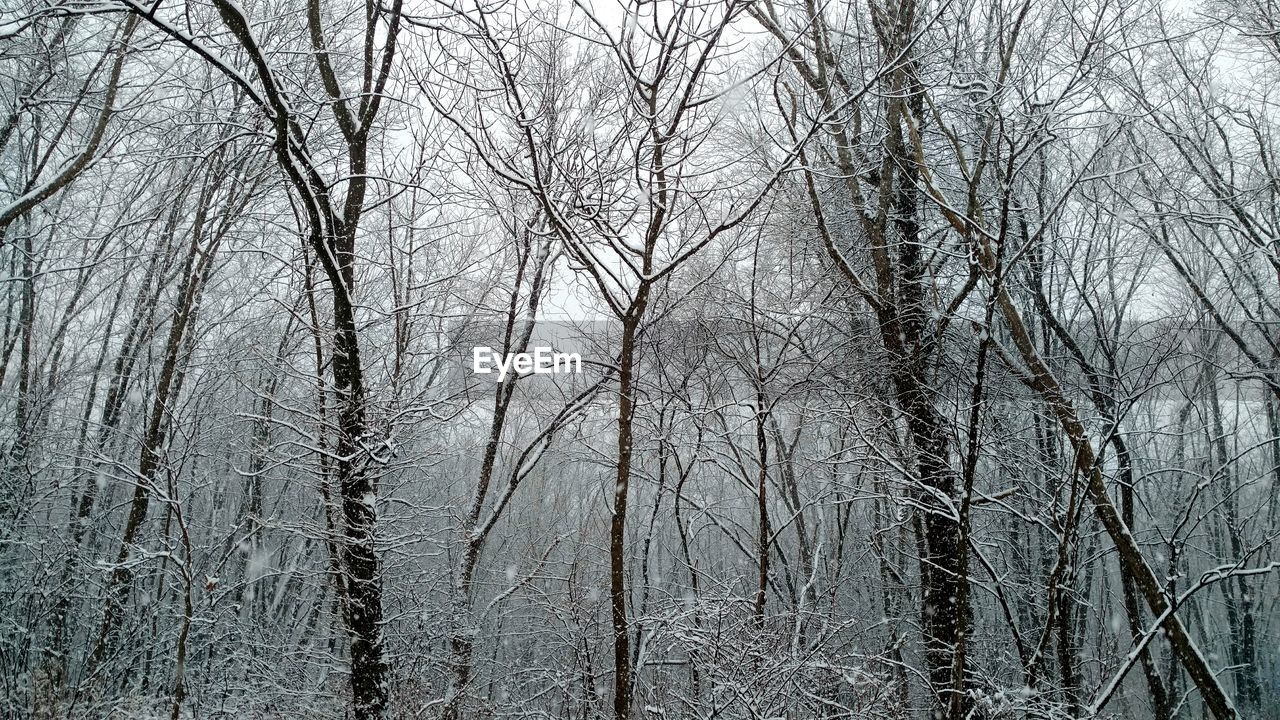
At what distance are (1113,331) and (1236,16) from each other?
741 cm

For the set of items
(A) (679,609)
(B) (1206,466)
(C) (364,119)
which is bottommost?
(A) (679,609)

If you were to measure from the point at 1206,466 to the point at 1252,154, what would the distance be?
190 inches

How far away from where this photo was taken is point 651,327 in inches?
391

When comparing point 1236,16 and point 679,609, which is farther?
point 1236,16

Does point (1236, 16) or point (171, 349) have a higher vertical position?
point (1236, 16)

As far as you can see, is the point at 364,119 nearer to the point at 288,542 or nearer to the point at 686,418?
the point at 686,418

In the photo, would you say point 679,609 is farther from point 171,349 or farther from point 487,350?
point 171,349

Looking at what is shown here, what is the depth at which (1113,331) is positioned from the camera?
13.1m

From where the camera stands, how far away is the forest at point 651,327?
17.7 feet

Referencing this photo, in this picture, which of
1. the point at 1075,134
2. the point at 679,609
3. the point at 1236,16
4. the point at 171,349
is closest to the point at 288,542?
the point at 171,349

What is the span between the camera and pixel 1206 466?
34.7 feet

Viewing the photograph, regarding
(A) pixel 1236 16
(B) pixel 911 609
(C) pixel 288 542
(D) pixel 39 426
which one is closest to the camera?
(A) pixel 1236 16

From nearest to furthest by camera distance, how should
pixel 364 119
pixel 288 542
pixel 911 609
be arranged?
1. pixel 364 119
2. pixel 911 609
3. pixel 288 542

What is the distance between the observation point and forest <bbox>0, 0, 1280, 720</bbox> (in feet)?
17.7
